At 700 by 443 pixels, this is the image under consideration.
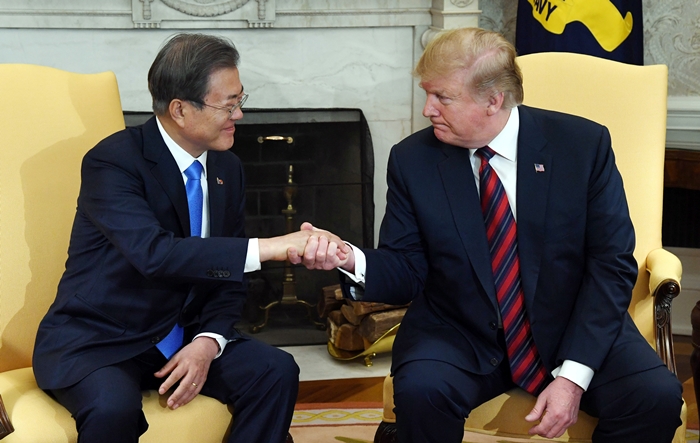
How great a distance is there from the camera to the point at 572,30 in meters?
3.48

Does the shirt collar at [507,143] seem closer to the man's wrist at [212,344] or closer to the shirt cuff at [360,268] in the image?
the shirt cuff at [360,268]

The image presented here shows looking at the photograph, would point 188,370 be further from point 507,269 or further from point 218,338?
point 507,269

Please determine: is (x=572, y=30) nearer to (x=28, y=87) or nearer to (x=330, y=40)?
(x=330, y=40)

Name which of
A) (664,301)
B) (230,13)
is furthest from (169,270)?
(230,13)

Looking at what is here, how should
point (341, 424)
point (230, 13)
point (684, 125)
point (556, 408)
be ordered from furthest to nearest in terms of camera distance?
point (230, 13) → point (684, 125) → point (341, 424) → point (556, 408)

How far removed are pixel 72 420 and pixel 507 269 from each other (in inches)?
42.2

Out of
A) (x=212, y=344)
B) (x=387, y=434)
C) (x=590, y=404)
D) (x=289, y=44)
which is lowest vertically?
(x=387, y=434)

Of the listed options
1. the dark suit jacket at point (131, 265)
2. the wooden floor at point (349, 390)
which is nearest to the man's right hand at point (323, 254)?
the dark suit jacket at point (131, 265)

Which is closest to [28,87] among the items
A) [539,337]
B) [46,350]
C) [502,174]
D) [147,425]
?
[46,350]

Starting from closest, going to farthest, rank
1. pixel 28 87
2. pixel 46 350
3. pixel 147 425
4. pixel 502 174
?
pixel 147 425
pixel 46 350
pixel 502 174
pixel 28 87

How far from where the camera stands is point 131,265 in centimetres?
218

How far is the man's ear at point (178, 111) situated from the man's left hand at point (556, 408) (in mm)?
1082

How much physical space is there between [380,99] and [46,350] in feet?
7.20

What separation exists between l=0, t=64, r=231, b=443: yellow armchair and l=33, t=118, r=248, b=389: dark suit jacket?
0.57 ft
